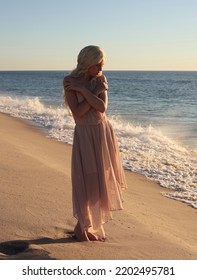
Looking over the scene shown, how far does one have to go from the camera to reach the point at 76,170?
4555 millimetres

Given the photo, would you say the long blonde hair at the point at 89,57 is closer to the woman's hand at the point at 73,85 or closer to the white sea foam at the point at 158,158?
Answer: the woman's hand at the point at 73,85

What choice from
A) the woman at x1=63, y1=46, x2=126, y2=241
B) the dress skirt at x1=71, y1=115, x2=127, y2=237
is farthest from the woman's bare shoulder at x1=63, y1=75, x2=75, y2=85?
the dress skirt at x1=71, y1=115, x2=127, y2=237

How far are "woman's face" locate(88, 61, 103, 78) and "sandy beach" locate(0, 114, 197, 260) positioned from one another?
1.69 meters

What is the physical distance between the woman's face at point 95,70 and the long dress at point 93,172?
0.27 meters

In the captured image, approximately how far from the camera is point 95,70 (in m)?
4.39

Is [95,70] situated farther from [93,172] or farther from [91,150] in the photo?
[93,172]

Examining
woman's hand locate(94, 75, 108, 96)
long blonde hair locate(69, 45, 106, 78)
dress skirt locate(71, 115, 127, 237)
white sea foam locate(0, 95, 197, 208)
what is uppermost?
long blonde hair locate(69, 45, 106, 78)

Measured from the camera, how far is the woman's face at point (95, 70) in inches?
172

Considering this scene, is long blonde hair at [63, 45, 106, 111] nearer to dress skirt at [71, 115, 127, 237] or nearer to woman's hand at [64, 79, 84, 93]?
woman's hand at [64, 79, 84, 93]

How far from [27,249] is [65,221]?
100cm

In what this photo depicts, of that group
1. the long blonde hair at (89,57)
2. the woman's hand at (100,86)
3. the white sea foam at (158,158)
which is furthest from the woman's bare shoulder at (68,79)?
the white sea foam at (158,158)

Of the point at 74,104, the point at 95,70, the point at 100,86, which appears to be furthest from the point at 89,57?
the point at 74,104

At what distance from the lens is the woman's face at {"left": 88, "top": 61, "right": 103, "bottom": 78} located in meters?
4.37
